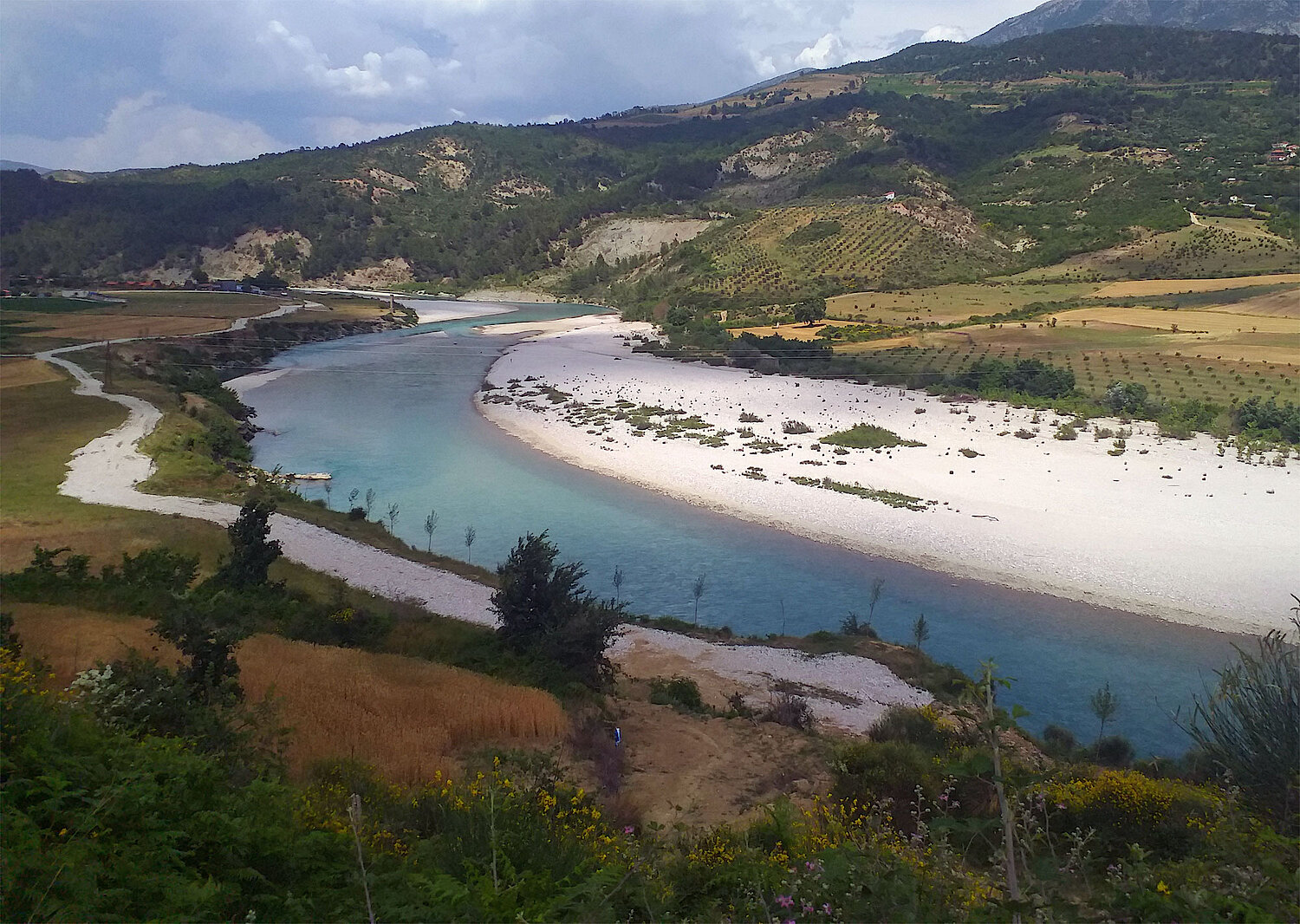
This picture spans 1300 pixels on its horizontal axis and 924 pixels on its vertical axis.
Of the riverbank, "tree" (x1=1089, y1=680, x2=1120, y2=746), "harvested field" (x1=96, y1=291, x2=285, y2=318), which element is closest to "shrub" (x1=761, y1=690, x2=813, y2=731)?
"tree" (x1=1089, y1=680, x2=1120, y2=746)

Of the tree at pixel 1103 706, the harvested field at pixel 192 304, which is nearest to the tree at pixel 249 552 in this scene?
the tree at pixel 1103 706

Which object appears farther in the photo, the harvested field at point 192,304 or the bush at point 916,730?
the harvested field at point 192,304

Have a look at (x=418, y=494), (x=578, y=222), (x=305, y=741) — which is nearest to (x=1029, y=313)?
(x=418, y=494)

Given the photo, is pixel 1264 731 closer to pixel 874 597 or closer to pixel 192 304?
pixel 874 597

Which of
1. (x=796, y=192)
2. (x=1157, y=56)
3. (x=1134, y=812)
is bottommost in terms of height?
(x=1134, y=812)

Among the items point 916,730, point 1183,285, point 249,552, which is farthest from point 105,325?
point 1183,285

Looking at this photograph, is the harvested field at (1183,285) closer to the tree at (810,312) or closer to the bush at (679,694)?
the tree at (810,312)

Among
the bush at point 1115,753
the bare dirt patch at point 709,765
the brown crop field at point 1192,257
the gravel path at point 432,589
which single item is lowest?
the gravel path at point 432,589
